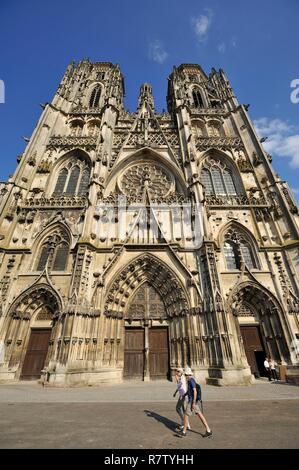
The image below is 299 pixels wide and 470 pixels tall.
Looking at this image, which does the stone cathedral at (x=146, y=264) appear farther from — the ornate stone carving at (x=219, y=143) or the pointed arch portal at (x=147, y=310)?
the ornate stone carving at (x=219, y=143)

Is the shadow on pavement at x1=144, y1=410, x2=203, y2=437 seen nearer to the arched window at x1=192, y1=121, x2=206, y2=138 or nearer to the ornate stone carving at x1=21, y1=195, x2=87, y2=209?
the ornate stone carving at x1=21, y1=195, x2=87, y2=209

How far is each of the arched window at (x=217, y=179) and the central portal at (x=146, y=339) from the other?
974 cm

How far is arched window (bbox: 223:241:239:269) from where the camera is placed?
43.5ft

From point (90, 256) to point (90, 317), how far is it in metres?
3.24

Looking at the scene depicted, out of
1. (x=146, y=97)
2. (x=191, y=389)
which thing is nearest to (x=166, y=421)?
(x=191, y=389)

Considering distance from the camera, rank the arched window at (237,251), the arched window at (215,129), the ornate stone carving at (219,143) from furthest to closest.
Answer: the arched window at (215,129) → the ornate stone carving at (219,143) → the arched window at (237,251)

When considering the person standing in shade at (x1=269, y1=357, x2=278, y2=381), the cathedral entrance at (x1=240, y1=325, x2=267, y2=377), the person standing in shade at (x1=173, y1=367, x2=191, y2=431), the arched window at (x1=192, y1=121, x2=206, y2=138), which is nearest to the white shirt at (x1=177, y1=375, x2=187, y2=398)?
the person standing in shade at (x1=173, y1=367, x2=191, y2=431)

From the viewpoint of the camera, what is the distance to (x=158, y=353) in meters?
11.5

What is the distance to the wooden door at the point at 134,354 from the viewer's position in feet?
36.1

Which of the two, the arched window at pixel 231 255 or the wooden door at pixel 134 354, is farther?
the arched window at pixel 231 255

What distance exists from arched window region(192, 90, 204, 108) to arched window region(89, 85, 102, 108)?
12701 millimetres

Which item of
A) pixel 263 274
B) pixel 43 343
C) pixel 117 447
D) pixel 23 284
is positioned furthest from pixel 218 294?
pixel 23 284

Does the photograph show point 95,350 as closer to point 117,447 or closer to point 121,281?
point 121,281

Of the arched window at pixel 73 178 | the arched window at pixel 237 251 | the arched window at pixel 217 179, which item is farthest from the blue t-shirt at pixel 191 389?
the arched window at pixel 73 178
